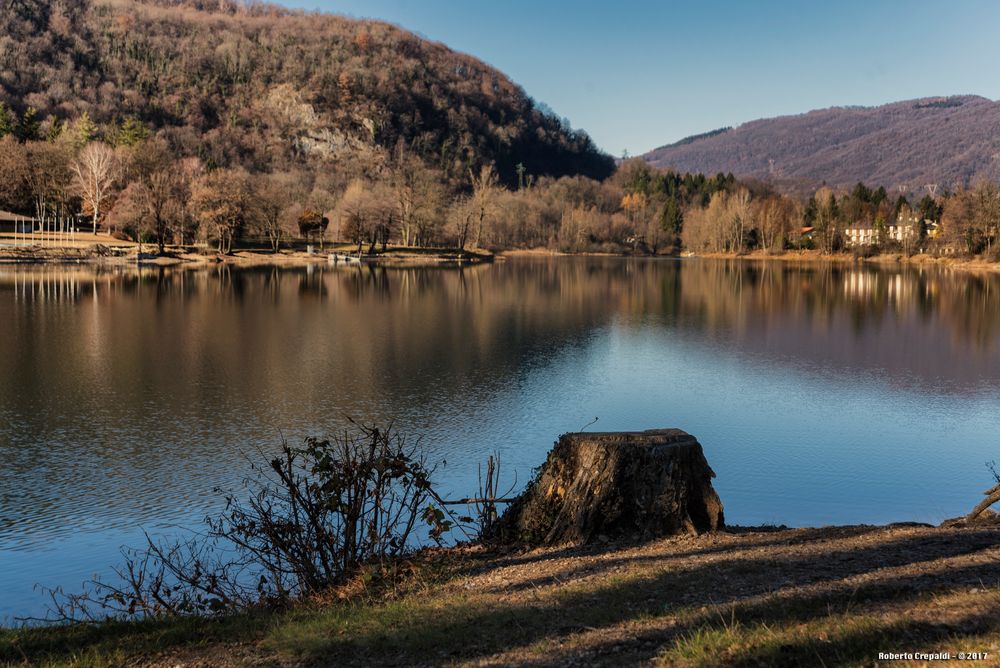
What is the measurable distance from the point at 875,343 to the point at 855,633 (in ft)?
98.9

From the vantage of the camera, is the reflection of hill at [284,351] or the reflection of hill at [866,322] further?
the reflection of hill at [866,322]

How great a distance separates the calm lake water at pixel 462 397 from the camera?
12922 millimetres

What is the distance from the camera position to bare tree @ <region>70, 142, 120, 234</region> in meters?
92.3

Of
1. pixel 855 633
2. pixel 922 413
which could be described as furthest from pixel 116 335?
pixel 855 633

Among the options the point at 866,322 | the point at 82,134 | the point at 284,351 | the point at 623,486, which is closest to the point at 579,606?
the point at 623,486

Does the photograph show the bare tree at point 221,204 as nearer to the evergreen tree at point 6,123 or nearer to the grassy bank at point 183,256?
the grassy bank at point 183,256

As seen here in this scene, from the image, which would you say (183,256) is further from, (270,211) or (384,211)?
(384,211)

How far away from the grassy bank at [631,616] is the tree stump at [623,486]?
1.33 ft

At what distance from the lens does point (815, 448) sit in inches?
651

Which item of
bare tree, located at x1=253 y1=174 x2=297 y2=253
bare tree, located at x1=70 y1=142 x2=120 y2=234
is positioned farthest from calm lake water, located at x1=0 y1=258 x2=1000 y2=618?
bare tree, located at x1=70 y1=142 x2=120 y2=234

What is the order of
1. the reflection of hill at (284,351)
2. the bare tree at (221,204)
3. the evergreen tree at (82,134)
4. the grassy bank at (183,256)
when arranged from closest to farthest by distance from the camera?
the reflection of hill at (284,351), the grassy bank at (183,256), the bare tree at (221,204), the evergreen tree at (82,134)

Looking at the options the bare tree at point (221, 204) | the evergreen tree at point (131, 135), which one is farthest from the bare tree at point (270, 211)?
the evergreen tree at point (131, 135)

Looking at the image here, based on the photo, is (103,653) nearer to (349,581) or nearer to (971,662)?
(349,581)

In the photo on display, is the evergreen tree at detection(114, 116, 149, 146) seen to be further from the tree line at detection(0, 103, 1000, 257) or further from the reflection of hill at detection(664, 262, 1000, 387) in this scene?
the reflection of hill at detection(664, 262, 1000, 387)
